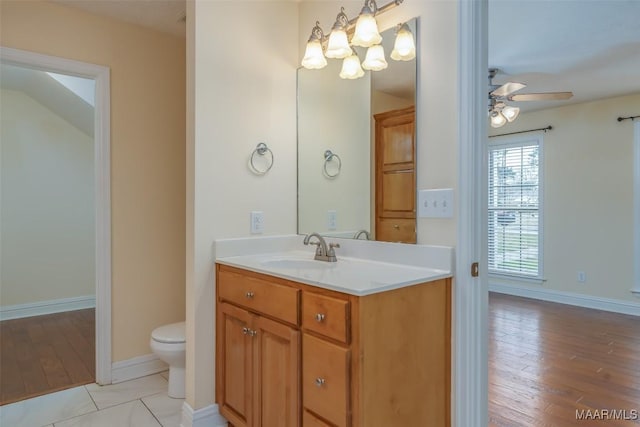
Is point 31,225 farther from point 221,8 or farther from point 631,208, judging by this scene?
point 631,208

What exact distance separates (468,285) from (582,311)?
3867mm

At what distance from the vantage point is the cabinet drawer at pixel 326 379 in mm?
1280

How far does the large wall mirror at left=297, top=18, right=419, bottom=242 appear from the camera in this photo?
179 cm

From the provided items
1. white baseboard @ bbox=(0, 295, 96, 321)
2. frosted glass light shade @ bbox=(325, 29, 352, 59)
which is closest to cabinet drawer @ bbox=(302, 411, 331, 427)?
frosted glass light shade @ bbox=(325, 29, 352, 59)

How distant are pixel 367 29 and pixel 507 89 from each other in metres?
1.94

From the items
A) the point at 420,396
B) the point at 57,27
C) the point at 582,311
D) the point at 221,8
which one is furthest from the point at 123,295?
the point at 582,311

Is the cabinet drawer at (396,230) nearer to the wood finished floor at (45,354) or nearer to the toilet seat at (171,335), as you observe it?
the toilet seat at (171,335)

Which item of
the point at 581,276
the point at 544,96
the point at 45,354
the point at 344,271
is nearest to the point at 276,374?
Answer: the point at 344,271

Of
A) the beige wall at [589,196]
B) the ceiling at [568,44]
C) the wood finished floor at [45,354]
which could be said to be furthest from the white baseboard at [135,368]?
the beige wall at [589,196]

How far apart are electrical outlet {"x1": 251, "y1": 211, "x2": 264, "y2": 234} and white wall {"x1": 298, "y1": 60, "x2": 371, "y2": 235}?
0.84ft

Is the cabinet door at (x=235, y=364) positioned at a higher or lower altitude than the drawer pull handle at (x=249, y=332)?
lower

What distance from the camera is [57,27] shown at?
2350 mm

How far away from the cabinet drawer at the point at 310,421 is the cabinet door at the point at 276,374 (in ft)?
0.10

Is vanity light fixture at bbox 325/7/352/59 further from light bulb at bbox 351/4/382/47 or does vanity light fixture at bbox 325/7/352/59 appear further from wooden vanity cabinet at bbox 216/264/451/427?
wooden vanity cabinet at bbox 216/264/451/427
